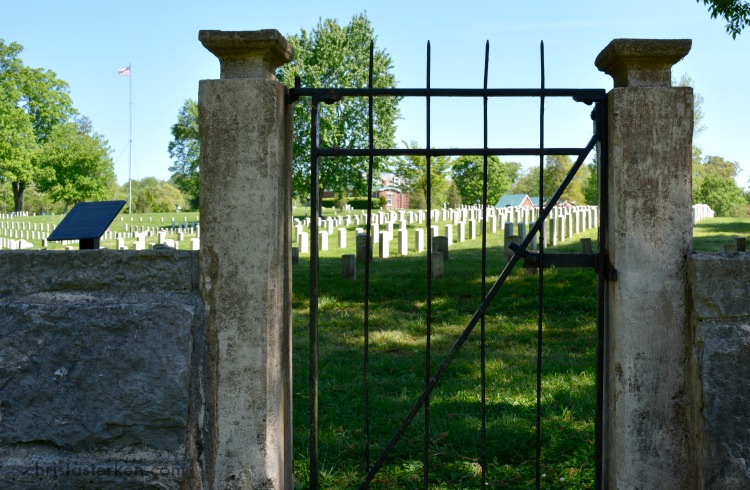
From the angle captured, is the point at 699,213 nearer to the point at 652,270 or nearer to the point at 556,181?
the point at 556,181

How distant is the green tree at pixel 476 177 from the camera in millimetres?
23325

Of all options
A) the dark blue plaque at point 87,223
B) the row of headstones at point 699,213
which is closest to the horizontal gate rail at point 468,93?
the dark blue plaque at point 87,223

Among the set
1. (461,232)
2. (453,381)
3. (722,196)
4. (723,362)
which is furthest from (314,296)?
(722,196)

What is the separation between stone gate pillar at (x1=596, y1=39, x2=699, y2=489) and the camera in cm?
288

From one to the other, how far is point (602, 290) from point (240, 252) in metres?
1.59

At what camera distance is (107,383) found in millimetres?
2879

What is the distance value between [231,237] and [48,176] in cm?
4801

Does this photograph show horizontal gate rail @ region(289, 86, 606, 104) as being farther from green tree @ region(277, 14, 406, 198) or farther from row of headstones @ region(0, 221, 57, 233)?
row of headstones @ region(0, 221, 57, 233)

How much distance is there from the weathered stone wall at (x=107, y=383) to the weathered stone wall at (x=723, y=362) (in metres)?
2.06

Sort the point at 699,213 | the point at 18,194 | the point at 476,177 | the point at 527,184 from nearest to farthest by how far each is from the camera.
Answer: the point at 699,213, the point at 476,177, the point at 18,194, the point at 527,184

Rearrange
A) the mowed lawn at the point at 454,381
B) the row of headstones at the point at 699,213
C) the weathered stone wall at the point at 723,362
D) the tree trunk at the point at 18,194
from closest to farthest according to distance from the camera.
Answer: the weathered stone wall at the point at 723,362, the mowed lawn at the point at 454,381, the row of headstones at the point at 699,213, the tree trunk at the point at 18,194

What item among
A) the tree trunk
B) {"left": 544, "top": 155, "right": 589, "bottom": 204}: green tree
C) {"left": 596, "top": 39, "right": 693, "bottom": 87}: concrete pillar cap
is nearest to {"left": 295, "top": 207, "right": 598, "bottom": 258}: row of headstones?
{"left": 596, "top": 39, "right": 693, "bottom": 87}: concrete pillar cap

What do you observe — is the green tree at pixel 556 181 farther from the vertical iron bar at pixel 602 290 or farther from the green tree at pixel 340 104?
the vertical iron bar at pixel 602 290

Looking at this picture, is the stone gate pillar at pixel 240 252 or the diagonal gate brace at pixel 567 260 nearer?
the stone gate pillar at pixel 240 252
